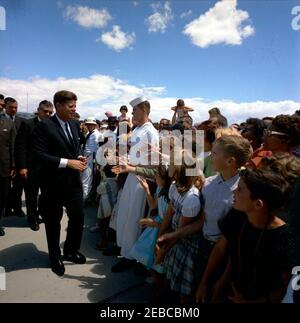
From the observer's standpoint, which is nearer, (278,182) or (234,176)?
(278,182)

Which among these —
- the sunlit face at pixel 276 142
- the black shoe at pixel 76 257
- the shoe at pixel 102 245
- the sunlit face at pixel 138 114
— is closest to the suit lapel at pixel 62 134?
the sunlit face at pixel 138 114

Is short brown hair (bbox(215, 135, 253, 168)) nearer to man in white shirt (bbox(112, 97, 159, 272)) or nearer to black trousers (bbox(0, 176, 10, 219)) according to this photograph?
man in white shirt (bbox(112, 97, 159, 272))

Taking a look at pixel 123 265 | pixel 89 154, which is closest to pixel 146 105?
pixel 123 265

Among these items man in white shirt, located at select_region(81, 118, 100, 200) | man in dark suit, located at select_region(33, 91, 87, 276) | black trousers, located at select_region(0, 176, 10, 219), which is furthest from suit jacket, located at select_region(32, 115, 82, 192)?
man in white shirt, located at select_region(81, 118, 100, 200)

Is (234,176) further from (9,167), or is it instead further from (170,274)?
(9,167)

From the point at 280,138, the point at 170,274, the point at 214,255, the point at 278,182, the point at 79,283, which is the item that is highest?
the point at 280,138

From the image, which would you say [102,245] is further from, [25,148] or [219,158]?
[219,158]

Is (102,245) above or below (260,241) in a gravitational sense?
below

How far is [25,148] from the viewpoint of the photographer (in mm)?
4746

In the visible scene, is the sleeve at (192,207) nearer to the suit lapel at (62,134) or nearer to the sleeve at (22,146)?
the suit lapel at (62,134)

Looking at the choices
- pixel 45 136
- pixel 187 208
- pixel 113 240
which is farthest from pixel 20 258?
pixel 187 208

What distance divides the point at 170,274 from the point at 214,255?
0.49 m

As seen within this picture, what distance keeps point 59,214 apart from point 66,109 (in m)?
1.15

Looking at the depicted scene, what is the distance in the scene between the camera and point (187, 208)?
2.20m
